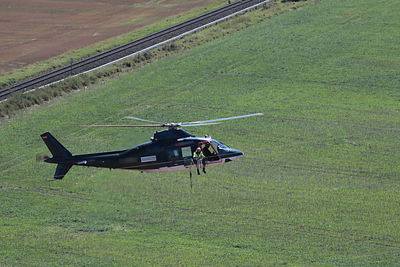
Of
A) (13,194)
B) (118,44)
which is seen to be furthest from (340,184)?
(118,44)

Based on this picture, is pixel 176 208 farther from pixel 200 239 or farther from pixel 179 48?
pixel 179 48

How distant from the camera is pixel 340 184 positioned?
5547 cm

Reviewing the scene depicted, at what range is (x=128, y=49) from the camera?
96938 mm

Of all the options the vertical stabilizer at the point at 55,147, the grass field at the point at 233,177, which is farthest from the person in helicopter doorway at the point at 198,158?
the vertical stabilizer at the point at 55,147

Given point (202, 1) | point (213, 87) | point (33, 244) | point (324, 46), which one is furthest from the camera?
point (202, 1)

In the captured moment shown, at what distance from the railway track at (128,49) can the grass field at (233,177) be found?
7613 millimetres

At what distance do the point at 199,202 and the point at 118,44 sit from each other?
52786mm

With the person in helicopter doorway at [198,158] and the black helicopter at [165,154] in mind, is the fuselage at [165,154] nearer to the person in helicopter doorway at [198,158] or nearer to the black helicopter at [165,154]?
the black helicopter at [165,154]

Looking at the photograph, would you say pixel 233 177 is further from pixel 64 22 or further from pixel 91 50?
pixel 64 22

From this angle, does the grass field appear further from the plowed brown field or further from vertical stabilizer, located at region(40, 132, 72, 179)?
the plowed brown field

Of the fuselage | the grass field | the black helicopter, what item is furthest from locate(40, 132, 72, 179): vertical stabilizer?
the grass field

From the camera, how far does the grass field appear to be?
47.6 m

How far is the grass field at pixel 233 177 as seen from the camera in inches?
1873

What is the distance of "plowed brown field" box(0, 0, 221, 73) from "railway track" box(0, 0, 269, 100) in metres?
7.72
